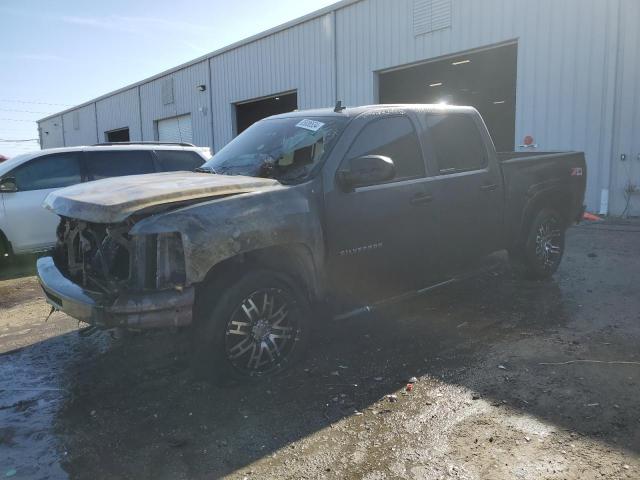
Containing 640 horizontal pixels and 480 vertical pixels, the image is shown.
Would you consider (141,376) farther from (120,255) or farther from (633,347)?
(633,347)

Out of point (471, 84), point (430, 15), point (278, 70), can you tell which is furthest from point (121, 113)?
point (430, 15)

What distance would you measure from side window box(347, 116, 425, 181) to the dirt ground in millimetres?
1475

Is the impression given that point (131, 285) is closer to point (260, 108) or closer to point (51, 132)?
point (260, 108)

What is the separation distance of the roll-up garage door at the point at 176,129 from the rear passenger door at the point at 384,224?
2106cm

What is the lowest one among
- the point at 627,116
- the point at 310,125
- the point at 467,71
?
the point at 310,125

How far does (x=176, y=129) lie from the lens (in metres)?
25.7

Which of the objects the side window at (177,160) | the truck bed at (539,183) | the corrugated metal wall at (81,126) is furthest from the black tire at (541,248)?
the corrugated metal wall at (81,126)

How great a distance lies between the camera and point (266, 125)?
5.00m

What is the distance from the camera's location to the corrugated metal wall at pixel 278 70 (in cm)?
1633

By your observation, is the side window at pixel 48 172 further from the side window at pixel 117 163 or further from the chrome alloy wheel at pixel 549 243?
the chrome alloy wheel at pixel 549 243

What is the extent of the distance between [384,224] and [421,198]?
0.51m

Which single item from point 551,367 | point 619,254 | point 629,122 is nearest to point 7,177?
point 551,367

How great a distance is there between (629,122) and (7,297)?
10.9 meters

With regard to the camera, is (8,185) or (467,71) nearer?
(8,185)
